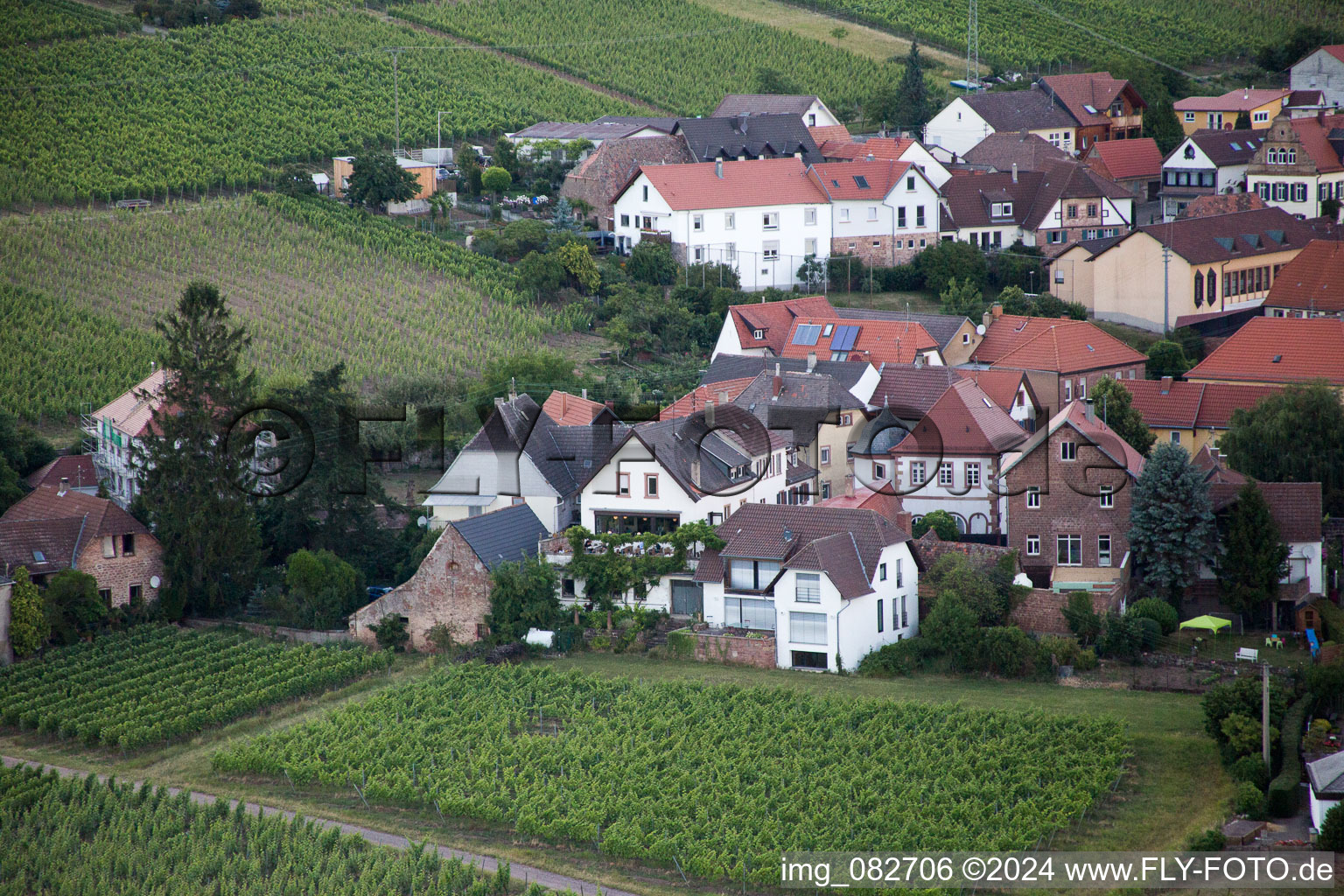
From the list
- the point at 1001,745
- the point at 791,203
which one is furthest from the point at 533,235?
the point at 1001,745

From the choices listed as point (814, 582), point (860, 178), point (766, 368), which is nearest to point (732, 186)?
point (860, 178)

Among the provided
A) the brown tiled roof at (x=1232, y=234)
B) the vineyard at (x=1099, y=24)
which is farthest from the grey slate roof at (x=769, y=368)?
the vineyard at (x=1099, y=24)

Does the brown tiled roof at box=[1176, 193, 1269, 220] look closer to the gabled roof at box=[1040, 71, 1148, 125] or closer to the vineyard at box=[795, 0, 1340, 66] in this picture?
the gabled roof at box=[1040, 71, 1148, 125]

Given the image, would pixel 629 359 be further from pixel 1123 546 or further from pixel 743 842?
pixel 743 842

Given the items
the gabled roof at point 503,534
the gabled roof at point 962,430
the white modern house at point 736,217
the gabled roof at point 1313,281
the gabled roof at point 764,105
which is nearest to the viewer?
the gabled roof at point 503,534

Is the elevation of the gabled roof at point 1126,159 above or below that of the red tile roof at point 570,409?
above

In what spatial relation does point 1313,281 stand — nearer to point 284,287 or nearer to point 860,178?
point 860,178

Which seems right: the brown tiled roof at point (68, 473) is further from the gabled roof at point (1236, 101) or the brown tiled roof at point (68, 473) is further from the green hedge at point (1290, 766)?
the gabled roof at point (1236, 101)

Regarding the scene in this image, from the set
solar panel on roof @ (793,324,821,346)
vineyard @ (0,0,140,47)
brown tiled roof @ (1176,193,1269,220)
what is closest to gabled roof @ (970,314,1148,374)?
solar panel on roof @ (793,324,821,346)
